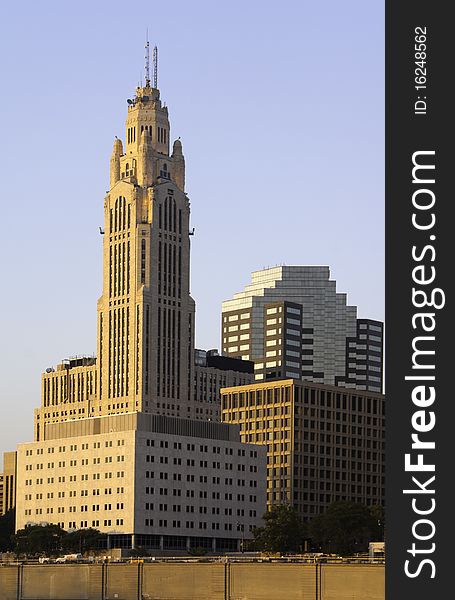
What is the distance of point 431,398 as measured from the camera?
102 ft

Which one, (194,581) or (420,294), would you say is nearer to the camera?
(420,294)

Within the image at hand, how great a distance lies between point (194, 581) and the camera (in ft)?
536

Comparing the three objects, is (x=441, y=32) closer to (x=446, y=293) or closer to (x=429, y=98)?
(x=429, y=98)

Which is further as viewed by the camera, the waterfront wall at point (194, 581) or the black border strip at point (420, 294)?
the waterfront wall at point (194, 581)

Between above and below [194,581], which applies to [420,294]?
above

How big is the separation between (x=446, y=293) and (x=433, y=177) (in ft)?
8.90

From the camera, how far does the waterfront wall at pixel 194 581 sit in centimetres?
14175

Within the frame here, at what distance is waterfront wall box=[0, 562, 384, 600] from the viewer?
141750 millimetres

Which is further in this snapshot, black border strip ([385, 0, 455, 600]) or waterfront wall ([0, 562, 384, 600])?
waterfront wall ([0, 562, 384, 600])

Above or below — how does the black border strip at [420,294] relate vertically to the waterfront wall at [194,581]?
above

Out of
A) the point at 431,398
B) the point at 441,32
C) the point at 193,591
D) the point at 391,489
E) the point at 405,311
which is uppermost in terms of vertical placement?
the point at 441,32

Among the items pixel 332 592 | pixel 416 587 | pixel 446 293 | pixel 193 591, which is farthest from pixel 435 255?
pixel 193 591

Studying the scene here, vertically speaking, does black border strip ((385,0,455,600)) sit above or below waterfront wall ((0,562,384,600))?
above

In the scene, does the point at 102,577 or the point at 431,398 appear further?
the point at 102,577
